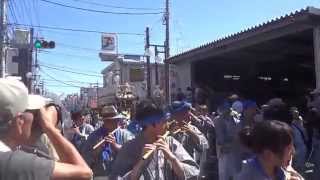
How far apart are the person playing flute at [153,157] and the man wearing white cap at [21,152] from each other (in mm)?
1680

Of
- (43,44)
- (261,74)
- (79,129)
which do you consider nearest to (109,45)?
(43,44)

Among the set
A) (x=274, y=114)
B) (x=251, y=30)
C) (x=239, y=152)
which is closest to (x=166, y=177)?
(x=274, y=114)

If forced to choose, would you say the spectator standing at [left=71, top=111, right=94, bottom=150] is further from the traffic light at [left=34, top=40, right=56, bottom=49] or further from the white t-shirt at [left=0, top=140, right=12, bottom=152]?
the traffic light at [left=34, top=40, right=56, bottom=49]

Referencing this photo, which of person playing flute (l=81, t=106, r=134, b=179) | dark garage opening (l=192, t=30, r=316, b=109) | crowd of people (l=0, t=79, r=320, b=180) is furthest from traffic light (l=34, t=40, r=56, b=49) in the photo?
person playing flute (l=81, t=106, r=134, b=179)

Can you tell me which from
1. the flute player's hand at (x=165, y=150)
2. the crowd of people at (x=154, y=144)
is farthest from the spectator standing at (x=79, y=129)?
the flute player's hand at (x=165, y=150)

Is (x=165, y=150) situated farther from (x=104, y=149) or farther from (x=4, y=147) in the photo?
(x=104, y=149)

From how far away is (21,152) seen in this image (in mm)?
2297

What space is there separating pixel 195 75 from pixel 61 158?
49.6 feet

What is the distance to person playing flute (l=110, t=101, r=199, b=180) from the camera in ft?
13.8

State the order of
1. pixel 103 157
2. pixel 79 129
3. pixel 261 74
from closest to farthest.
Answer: pixel 103 157 → pixel 79 129 → pixel 261 74

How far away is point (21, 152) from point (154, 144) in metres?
2.05

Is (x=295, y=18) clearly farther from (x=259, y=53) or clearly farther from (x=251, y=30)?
(x=259, y=53)

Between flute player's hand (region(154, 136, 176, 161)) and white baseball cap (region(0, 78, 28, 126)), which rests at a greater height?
white baseball cap (region(0, 78, 28, 126))

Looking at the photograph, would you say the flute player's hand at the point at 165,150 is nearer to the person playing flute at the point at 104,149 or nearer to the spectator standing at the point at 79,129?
the person playing flute at the point at 104,149
